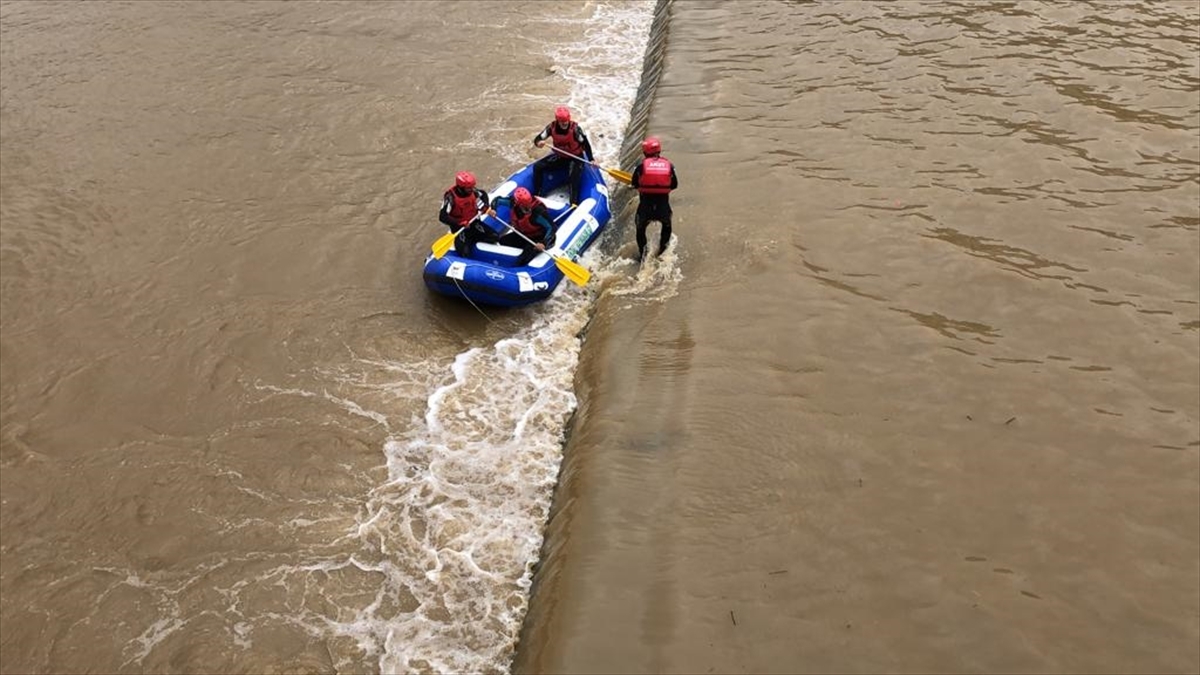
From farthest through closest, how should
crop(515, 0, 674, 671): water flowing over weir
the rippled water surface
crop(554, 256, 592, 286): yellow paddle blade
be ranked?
1. crop(554, 256, 592, 286): yellow paddle blade
2. crop(515, 0, 674, 671): water flowing over weir
3. the rippled water surface

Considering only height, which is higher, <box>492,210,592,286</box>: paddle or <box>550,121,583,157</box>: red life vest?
<box>550,121,583,157</box>: red life vest

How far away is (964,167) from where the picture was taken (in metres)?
10.6

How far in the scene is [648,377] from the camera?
27.0 feet

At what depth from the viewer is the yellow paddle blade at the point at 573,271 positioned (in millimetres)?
9383

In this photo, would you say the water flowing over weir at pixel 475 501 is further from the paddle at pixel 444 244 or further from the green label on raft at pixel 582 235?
the paddle at pixel 444 244

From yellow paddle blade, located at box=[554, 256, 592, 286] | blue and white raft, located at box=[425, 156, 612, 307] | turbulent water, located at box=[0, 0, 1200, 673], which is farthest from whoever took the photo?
yellow paddle blade, located at box=[554, 256, 592, 286]

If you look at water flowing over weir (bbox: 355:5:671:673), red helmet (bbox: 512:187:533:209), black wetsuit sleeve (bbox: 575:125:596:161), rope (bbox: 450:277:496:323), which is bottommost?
water flowing over weir (bbox: 355:5:671:673)

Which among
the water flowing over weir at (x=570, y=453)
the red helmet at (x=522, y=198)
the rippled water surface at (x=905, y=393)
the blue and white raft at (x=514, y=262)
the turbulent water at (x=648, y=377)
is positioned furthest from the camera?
the red helmet at (x=522, y=198)

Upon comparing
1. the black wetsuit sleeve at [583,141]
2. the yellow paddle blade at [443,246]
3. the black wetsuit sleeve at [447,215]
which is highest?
the black wetsuit sleeve at [583,141]

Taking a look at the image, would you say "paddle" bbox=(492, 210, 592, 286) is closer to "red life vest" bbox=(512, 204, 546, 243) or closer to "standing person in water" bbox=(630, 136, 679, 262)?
"red life vest" bbox=(512, 204, 546, 243)

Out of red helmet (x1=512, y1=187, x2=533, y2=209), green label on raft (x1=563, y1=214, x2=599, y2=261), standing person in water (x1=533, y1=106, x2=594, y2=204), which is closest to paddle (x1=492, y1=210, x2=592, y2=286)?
green label on raft (x1=563, y1=214, x2=599, y2=261)

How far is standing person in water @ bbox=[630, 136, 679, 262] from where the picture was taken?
9.28m

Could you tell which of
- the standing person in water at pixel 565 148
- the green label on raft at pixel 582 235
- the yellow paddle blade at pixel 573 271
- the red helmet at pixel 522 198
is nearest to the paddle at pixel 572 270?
the yellow paddle blade at pixel 573 271

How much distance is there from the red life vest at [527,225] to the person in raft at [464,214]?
339 millimetres
